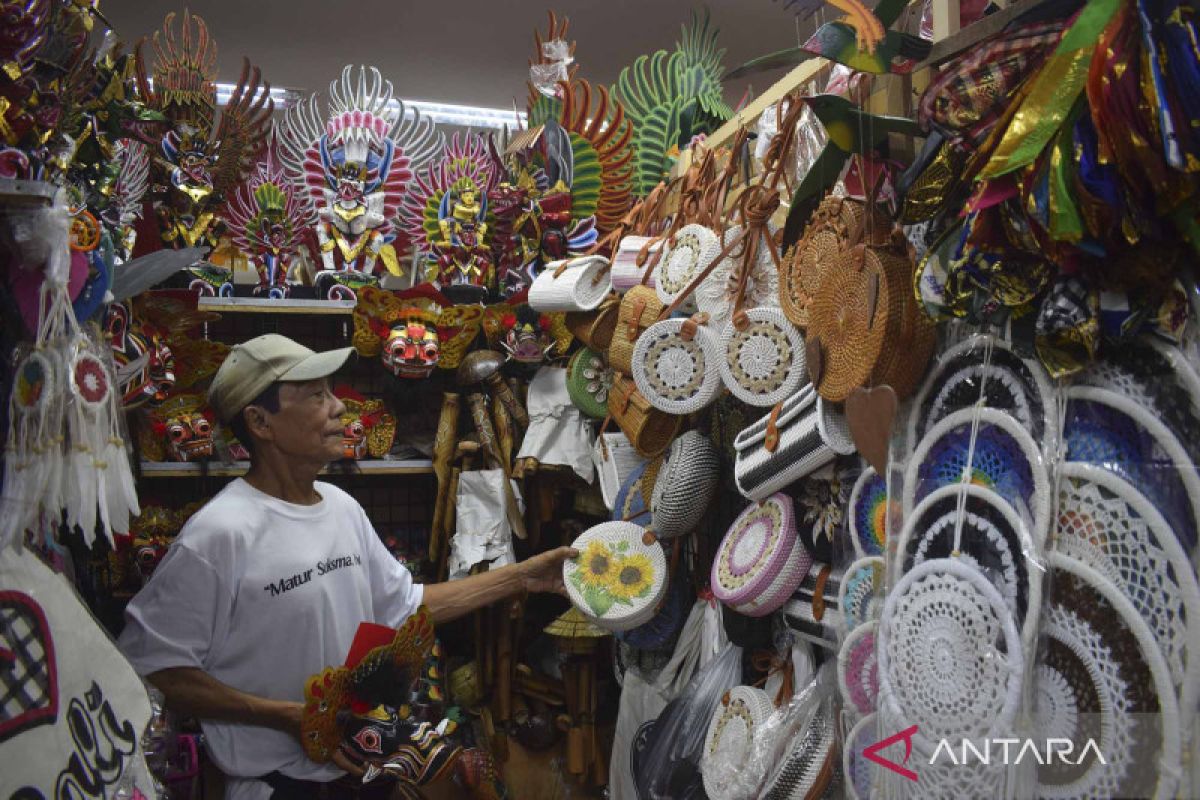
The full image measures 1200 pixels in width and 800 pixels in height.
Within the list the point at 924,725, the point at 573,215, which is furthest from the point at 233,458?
the point at 924,725

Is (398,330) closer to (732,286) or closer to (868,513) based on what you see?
(732,286)

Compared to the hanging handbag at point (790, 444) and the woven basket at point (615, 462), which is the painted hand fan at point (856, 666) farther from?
the woven basket at point (615, 462)

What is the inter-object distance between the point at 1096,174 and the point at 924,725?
2.23 ft

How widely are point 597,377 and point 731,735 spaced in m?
1.15

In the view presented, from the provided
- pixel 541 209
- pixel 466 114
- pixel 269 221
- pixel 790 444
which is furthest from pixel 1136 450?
pixel 466 114

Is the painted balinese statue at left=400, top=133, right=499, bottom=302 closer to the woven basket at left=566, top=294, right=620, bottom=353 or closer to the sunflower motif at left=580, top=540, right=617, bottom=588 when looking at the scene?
the woven basket at left=566, top=294, right=620, bottom=353

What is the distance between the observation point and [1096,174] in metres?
1.02

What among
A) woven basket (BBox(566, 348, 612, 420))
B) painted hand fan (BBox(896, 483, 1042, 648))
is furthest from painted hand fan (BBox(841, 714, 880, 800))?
woven basket (BBox(566, 348, 612, 420))

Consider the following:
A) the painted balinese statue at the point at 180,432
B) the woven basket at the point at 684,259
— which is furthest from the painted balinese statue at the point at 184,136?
the woven basket at the point at 684,259

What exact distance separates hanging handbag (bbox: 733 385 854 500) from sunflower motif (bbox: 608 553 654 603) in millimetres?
446

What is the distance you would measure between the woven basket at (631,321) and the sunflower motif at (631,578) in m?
0.44

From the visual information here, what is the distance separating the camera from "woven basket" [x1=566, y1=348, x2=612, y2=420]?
282cm

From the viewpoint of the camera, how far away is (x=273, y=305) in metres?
Answer: 3.23

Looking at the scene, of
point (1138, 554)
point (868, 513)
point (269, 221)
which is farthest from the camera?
point (269, 221)
